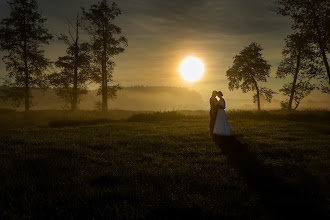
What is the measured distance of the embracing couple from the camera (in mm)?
14871

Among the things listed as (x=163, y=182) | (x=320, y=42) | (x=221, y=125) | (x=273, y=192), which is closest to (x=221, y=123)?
(x=221, y=125)

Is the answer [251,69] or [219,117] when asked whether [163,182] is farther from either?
[251,69]

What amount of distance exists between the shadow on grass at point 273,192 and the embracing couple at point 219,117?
4857 mm

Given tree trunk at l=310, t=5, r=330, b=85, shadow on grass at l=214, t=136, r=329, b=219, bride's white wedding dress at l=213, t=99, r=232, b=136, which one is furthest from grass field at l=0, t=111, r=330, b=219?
tree trunk at l=310, t=5, r=330, b=85

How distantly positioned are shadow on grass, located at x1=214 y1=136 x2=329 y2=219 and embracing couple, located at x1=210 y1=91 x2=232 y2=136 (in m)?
4.86

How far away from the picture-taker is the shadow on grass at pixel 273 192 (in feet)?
15.6

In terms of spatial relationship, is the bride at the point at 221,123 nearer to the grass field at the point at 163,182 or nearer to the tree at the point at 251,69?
the grass field at the point at 163,182

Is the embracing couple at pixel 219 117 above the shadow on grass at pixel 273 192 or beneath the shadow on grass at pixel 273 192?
above

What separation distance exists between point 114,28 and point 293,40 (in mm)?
22366

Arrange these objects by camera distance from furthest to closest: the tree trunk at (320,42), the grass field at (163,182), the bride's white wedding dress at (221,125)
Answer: the tree trunk at (320,42)
the bride's white wedding dress at (221,125)
the grass field at (163,182)

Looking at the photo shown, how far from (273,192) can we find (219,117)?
9.26 metres

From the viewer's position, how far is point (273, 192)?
598 centimetres

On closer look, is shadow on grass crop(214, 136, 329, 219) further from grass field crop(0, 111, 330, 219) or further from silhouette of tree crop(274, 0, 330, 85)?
silhouette of tree crop(274, 0, 330, 85)

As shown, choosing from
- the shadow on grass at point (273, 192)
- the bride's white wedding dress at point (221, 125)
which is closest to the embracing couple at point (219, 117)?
the bride's white wedding dress at point (221, 125)
